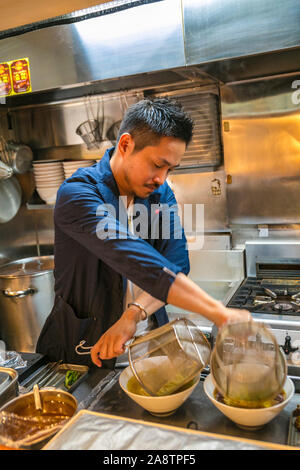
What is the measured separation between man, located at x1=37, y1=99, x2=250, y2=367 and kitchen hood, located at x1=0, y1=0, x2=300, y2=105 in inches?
31.4

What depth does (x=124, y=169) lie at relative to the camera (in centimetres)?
159

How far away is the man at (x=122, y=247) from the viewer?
3.66 feet

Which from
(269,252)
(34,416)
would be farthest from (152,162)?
(269,252)

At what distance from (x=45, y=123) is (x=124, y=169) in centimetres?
207

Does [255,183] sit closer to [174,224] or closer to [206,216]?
[206,216]

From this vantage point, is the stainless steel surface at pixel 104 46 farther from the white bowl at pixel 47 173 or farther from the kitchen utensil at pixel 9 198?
the kitchen utensil at pixel 9 198

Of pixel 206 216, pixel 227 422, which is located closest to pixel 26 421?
pixel 227 422

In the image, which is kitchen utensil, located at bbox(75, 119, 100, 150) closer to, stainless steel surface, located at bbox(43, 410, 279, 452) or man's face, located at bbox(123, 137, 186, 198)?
man's face, located at bbox(123, 137, 186, 198)

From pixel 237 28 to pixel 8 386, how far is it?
6.20ft

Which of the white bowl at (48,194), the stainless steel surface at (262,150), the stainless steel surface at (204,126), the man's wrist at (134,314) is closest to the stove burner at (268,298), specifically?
the stainless steel surface at (262,150)

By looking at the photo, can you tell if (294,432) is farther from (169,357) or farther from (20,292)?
(20,292)

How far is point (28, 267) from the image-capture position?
10.7ft

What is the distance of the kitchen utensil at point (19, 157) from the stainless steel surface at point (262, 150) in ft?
5.45

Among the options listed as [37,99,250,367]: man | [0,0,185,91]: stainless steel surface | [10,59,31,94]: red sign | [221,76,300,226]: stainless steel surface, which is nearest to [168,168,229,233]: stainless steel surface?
[221,76,300,226]: stainless steel surface
